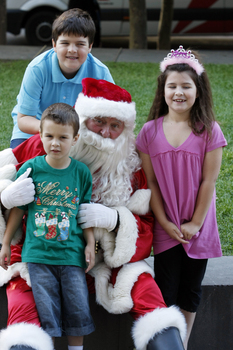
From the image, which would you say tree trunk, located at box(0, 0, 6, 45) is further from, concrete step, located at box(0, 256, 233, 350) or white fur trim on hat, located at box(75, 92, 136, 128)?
concrete step, located at box(0, 256, 233, 350)

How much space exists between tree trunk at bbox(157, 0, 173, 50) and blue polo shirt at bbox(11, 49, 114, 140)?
6.66 m

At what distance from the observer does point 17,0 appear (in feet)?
31.0

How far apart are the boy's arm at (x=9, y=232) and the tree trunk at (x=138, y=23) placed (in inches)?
286

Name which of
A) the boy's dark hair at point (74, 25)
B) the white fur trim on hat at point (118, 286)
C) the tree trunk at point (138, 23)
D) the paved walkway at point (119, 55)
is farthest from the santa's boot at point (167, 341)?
the tree trunk at point (138, 23)

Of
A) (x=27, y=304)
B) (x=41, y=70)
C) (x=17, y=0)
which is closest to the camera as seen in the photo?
(x=27, y=304)

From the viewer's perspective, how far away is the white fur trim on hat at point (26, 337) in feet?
6.70

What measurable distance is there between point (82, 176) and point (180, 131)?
618mm

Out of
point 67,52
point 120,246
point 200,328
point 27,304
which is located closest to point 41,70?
point 67,52

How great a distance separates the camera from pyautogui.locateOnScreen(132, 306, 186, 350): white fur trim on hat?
85.4 inches

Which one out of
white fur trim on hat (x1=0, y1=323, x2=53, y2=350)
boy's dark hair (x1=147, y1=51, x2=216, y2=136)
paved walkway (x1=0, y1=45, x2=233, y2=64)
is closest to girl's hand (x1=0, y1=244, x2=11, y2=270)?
white fur trim on hat (x1=0, y1=323, x2=53, y2=350)

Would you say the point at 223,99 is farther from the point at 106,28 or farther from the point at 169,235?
the point at 106,28

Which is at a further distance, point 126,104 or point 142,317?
point 126,104

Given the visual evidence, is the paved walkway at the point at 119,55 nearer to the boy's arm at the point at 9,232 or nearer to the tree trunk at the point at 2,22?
the tree trunk at the point at 2,22

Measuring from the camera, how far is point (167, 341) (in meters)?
2.13
